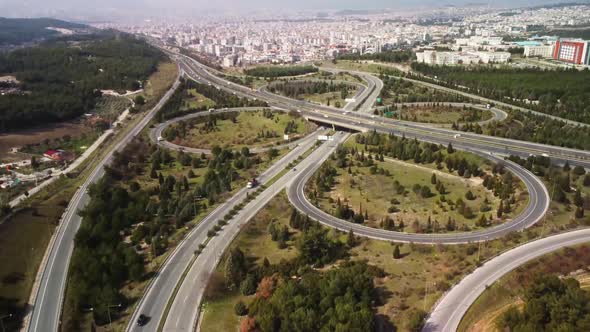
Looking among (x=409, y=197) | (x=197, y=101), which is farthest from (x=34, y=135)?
(x=409, y=197)

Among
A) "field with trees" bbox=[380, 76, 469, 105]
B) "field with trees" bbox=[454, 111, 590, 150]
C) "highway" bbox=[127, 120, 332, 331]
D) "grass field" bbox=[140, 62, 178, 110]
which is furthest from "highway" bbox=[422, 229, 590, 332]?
"grass field" bbox=[140, 62, 178, 110]

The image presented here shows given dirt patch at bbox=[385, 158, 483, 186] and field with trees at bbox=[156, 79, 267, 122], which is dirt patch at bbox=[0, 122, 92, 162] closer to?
field with trees at bbox=[156, 79, 267, 122]

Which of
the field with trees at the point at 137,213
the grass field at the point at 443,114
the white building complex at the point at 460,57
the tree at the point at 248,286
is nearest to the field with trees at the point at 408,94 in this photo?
the grass field at the point at 443,114

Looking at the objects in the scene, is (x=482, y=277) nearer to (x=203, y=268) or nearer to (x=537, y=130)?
(x=203, y=268)

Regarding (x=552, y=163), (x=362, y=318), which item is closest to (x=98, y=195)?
(x=362, y=318)

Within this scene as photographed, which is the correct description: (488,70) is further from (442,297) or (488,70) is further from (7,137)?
(7,137)
